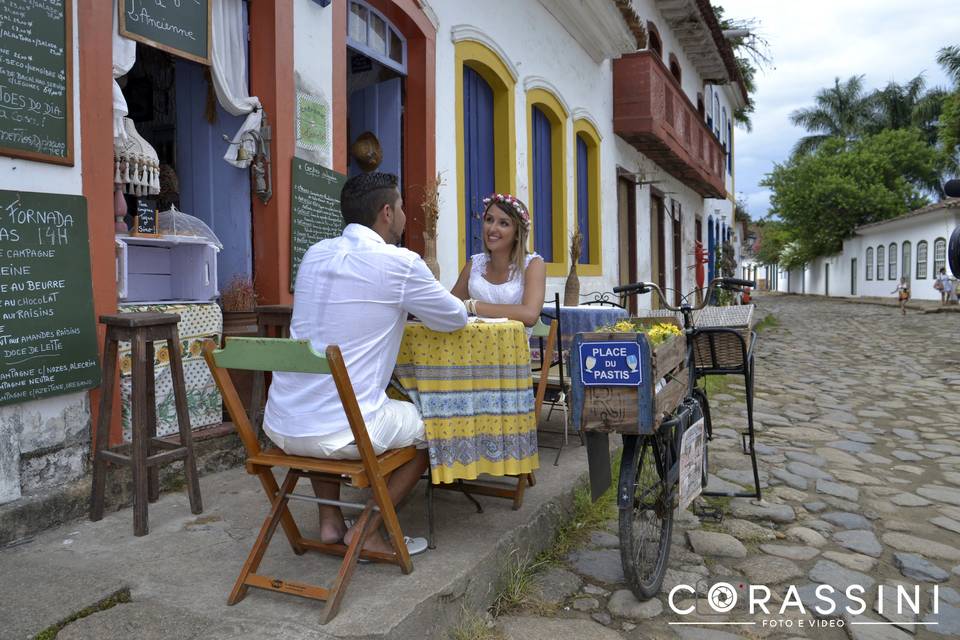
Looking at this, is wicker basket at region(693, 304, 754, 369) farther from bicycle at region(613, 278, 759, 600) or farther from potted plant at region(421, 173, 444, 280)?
potted plant at region(421, 173, 444, 280)

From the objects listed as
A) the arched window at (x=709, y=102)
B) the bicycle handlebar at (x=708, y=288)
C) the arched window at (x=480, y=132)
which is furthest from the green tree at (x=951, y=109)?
the bicycle handlebar at (x=708, y=288)

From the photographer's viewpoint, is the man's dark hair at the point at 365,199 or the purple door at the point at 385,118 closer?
the man's dark hair at the point at 365,199

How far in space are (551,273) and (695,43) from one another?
9222mm

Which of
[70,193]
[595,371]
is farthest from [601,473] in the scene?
[70,193]

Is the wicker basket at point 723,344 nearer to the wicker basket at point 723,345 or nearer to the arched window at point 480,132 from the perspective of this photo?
the wicker basket at point 723,345

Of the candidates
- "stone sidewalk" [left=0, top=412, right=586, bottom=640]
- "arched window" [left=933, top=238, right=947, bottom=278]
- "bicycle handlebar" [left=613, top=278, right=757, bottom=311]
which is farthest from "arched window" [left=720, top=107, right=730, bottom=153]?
"stone sidewalk" [left=0, top=412, right=586, bottom=640]

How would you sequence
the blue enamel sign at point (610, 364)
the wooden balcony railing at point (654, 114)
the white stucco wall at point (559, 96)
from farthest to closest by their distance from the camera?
the wooden balcony railing at point (654, 114), the white stucco wall at point (559, 96), the blue enamel sign at point (610, 364)

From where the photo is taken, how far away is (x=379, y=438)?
255cm

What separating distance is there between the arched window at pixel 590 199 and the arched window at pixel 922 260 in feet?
88.5

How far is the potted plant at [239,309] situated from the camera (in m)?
4.39

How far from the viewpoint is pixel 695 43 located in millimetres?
15469

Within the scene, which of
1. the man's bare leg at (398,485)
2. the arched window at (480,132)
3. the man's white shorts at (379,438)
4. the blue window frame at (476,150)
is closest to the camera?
the man's white shorts at (379,438)

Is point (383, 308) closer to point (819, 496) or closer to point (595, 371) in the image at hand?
point (595, 371)

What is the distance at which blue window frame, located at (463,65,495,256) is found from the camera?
24.0 feet
